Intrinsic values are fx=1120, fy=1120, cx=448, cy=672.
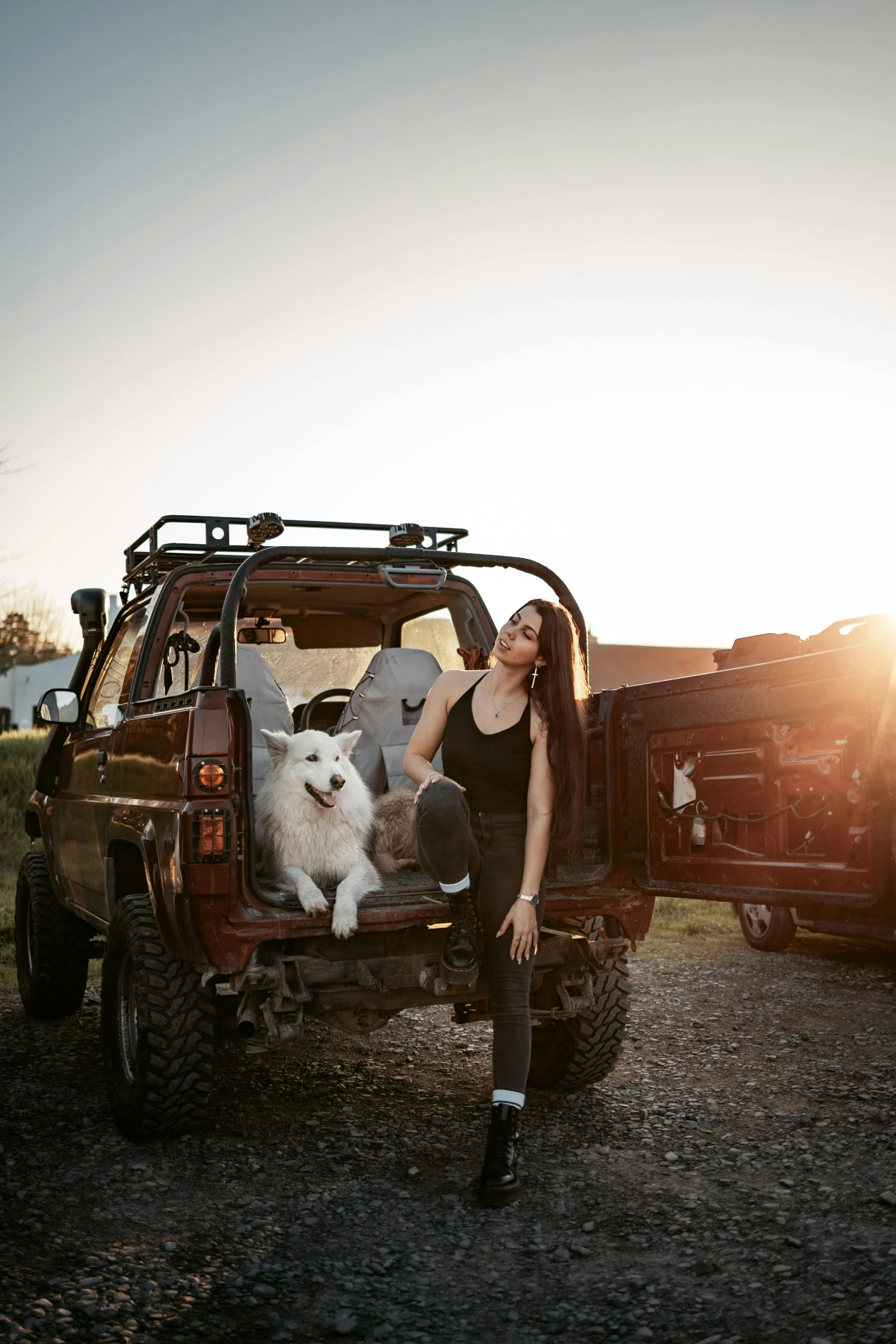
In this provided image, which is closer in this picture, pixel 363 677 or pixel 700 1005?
pixel 363 677

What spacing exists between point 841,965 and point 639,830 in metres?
4.56

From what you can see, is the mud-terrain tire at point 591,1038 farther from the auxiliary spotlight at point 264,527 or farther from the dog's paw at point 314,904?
the auxiliary spotlight at point 264,527

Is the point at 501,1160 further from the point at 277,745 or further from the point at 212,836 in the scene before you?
the point at 277,745

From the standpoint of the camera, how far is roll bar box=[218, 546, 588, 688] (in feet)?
14.6

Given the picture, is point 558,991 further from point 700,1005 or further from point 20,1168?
point 700,1005

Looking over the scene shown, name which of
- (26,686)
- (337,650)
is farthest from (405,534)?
(26,686)

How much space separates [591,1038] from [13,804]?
12.7 m

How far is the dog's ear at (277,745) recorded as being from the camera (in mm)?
4836

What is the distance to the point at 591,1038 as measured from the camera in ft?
16.6

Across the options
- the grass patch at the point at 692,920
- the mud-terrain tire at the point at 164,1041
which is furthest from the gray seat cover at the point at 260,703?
the grass patch at the point at 692,920

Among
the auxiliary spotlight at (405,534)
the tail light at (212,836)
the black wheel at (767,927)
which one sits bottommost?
the black wheel at (767,927)

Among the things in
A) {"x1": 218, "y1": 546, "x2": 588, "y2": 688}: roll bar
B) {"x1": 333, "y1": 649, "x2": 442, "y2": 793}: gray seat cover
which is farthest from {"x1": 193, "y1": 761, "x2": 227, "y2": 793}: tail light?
{"x1": 333, "y1": 649, "x2": 442, "y2": 793}: gray seat cover

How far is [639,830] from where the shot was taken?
181 inches

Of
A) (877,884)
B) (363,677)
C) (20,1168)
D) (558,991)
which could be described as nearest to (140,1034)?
(20,1168)
